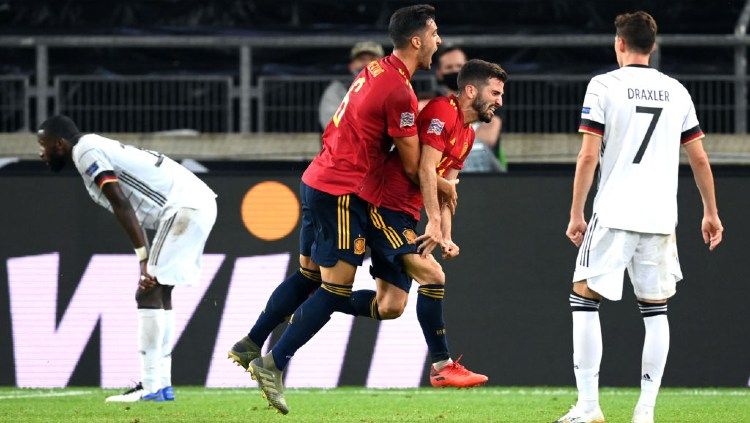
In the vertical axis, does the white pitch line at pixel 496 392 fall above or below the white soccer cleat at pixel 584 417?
below

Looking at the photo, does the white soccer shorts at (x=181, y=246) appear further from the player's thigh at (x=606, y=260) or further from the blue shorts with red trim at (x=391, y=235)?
the player's thigh at (x=606, y=260)

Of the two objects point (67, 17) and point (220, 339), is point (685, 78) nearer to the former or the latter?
point (220, 339)

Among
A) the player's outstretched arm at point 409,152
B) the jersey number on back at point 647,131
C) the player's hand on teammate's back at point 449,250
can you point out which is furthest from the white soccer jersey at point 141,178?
the jersey number on back at point 647,131

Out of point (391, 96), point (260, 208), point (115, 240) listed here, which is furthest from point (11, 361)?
point (391, 96)

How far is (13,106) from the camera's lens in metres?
14.4

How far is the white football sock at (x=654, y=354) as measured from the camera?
7.79 metres

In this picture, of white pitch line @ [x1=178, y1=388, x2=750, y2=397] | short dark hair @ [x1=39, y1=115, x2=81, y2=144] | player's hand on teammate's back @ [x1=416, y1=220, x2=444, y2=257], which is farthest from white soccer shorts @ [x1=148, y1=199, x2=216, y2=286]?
player's hand on teammate's back @ [x1=416, y1=220, x2=444, y2=257]

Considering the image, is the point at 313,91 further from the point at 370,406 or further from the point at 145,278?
the point at 370,406

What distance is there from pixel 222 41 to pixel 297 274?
601 cm

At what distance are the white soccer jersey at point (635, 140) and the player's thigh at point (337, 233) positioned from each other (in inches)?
51.8

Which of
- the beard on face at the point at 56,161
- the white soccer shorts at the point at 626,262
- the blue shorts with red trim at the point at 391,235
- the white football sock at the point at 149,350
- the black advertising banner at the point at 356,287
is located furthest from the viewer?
the black advertising banner at the point at 356,287

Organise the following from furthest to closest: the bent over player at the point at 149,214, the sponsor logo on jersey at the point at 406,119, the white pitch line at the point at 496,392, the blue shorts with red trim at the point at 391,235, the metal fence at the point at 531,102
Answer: the metal fence at the point at 531,102 → the white pitch line at the point at 496,392 → the bent over player at the point at 149,214 → the blue shorts with red trim at the point at 391,235 → the sponsor logo on jersey at the point at 406,119

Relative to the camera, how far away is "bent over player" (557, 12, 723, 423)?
302 inches

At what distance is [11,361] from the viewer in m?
11.0
